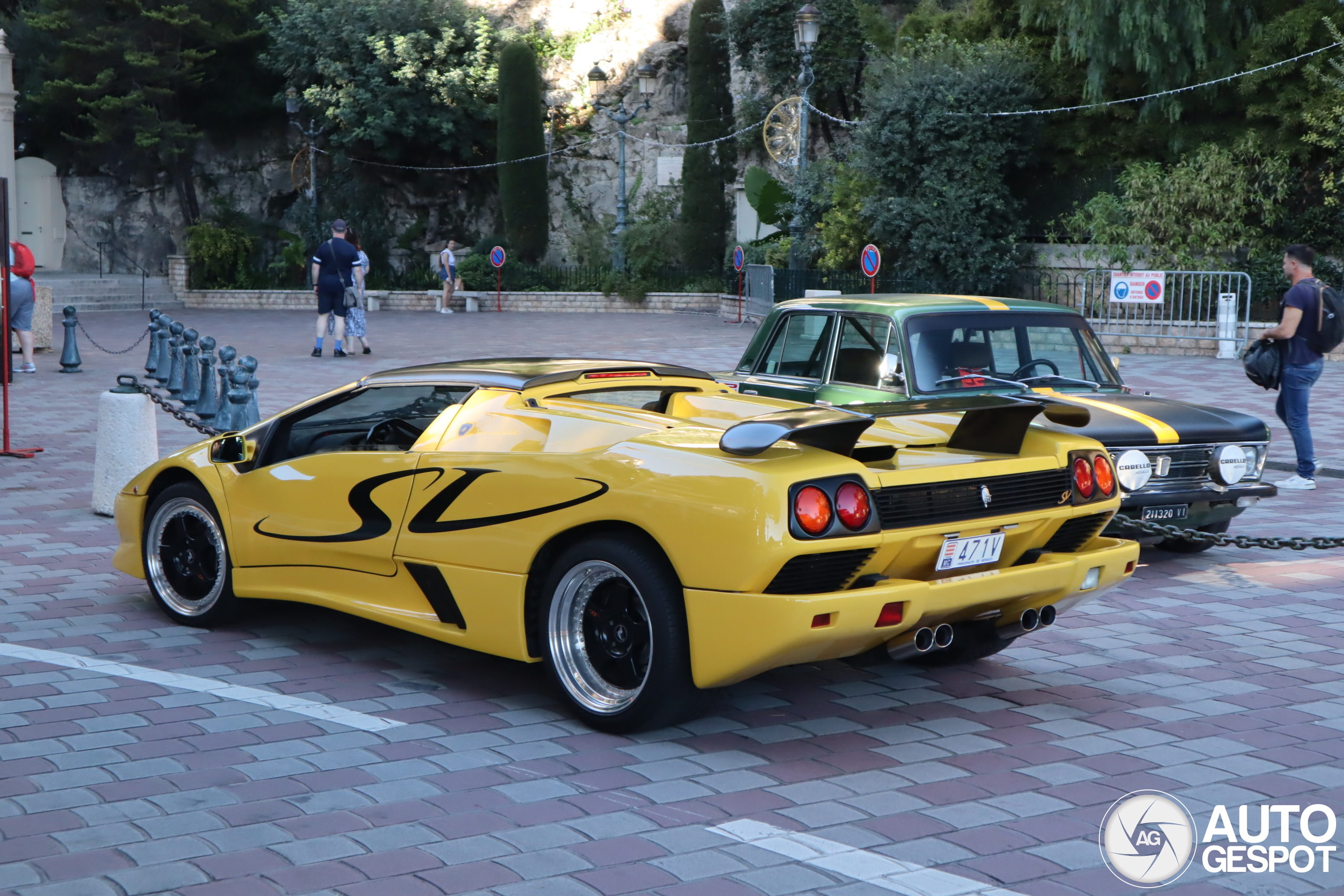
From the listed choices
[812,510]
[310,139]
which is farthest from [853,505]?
[310,139]

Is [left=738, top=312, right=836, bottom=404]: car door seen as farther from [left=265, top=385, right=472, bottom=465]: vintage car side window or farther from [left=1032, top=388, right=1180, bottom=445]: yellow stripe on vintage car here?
[left=265, top=385, right=472, bottom=465]: vintage car side window

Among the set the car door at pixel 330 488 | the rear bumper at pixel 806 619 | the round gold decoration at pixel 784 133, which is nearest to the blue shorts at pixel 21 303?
the car door at pixel 330 488

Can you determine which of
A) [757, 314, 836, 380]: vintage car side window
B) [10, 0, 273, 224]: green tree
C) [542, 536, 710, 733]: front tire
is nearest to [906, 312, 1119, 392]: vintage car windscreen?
[757, 314, 836, 380]: vintage car side window

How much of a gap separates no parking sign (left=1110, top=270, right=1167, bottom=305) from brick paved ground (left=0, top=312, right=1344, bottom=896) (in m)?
16.5

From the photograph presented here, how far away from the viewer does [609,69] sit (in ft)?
144

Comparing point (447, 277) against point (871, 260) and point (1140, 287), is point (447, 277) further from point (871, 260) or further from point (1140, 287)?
point (1140, 287)

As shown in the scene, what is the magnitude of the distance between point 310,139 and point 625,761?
40694mm

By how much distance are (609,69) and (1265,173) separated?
23652 mm

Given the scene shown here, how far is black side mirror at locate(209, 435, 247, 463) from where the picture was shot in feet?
20.5

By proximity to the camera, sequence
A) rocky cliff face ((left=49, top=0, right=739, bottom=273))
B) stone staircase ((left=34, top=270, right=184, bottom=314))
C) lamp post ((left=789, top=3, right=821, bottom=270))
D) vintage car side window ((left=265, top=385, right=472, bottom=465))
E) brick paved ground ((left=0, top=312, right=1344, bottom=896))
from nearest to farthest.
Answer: brick paved ground ((left=0, top=312, right=1344, bottom=896))
vintage car side window ((left=265, top=385, right=472, bottom=465))
lamp post ((left=789, top=3, right=821, bottom=270))
stone staircase ((left=34, top=270, right=184, bottom=314))
rocky cliff face ((left=49, top=0, right=739, bottom=273))

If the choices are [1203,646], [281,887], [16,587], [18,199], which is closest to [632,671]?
[281,887]

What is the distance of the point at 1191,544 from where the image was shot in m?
8.25

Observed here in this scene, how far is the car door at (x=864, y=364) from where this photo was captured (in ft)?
26.7

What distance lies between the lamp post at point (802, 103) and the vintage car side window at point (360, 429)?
Result: 70.4ft
